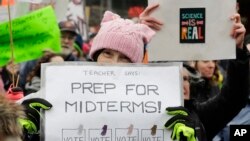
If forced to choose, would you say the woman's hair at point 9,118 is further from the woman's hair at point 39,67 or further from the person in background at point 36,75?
the woman's hair at point 39,67

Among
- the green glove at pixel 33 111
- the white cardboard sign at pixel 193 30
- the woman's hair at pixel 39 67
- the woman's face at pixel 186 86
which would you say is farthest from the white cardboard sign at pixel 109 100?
the woman's hair at pixel 39 67

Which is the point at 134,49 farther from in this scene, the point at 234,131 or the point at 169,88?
the point at 234,131

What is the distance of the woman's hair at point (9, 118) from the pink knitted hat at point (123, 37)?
3.37 feet

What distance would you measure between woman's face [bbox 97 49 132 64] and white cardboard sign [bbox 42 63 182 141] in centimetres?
18

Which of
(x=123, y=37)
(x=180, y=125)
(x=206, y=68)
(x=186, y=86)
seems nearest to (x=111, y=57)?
(x=123, y=37)

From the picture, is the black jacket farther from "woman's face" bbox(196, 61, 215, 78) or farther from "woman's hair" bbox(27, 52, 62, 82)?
"woman's face" bbox(196, 61, 215, 78)

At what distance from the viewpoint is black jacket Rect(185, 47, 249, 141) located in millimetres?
4520

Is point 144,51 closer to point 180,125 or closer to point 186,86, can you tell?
point 180,125

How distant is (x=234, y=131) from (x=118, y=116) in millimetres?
2383

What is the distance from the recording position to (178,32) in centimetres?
468

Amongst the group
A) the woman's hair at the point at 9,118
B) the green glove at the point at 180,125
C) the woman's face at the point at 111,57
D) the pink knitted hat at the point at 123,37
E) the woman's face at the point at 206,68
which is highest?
the pink knitted hat at the point at 123,37

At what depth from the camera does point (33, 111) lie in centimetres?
383

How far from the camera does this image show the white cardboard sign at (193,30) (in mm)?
4641

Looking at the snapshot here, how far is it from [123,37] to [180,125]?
0.69m
